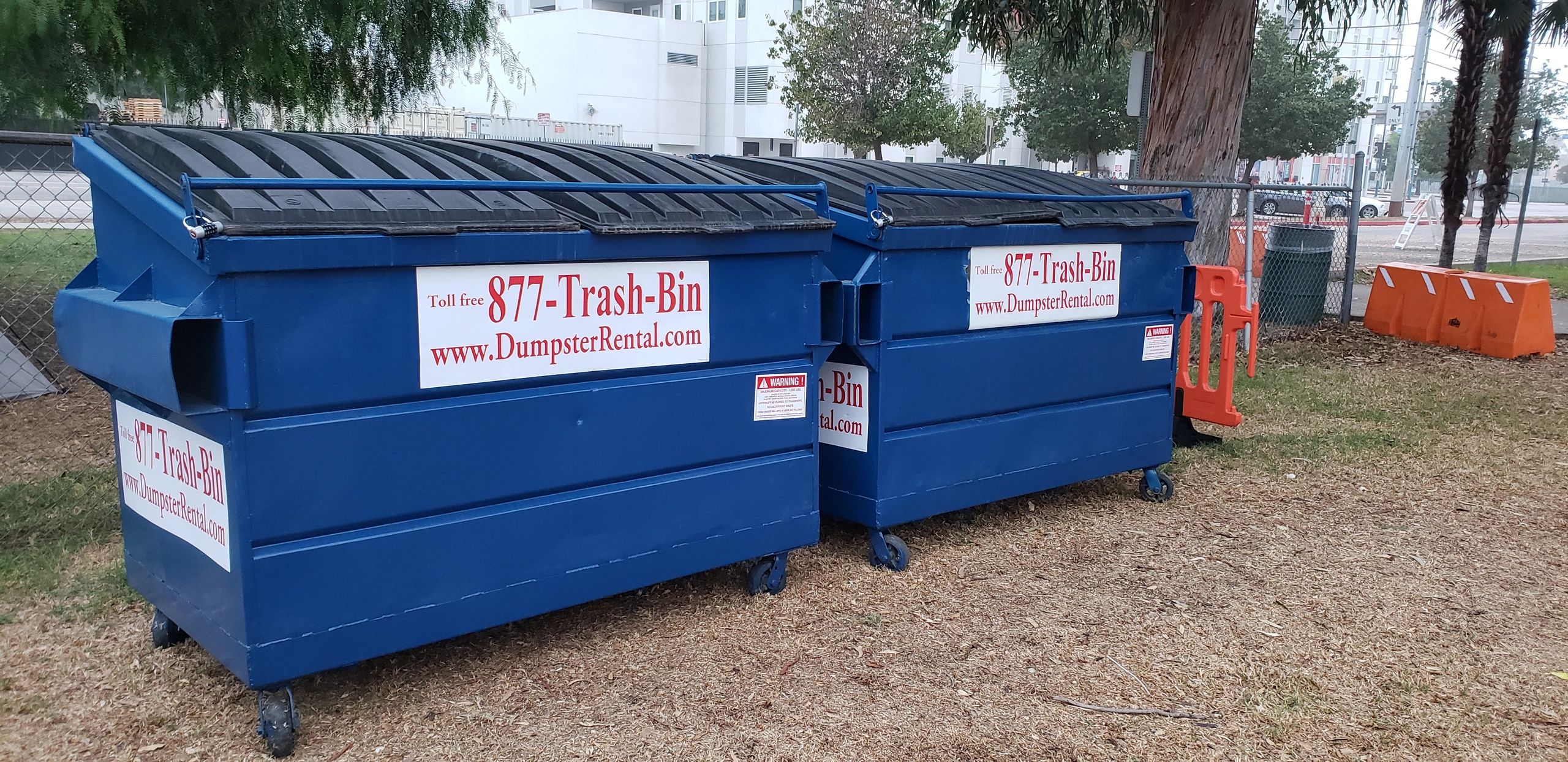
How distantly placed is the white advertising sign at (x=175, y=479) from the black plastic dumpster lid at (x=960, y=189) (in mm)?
2554

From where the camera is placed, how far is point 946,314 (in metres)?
4.78

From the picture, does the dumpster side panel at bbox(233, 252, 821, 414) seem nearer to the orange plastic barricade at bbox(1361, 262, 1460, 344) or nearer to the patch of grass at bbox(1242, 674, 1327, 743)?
the patch of grass at bbox(1242, 674, 1327, 743)

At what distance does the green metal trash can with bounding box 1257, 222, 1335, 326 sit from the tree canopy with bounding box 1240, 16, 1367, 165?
2611 cm

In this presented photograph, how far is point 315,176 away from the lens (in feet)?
10.9

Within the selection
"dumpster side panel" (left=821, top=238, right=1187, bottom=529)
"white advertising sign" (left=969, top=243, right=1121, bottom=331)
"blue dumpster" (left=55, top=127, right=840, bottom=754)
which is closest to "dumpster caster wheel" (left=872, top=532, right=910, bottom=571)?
"dumpster side panel" (left=821, top=238, right=1187, bottom=529)

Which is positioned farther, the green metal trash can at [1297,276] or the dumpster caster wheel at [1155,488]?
the green metal trash can at [1297,276]

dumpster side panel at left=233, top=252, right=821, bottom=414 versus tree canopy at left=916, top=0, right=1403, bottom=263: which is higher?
tree canopy at left=916, top=0, right=1403, bottom=263

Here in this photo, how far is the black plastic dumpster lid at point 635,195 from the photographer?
12.1 feet

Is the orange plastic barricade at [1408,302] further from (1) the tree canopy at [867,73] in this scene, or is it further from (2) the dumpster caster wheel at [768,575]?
(1) the tree canopy at [867,73]

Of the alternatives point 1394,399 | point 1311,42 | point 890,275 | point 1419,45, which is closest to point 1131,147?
point 1419,45

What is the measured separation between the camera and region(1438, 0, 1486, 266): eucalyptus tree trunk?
1412 centimetres

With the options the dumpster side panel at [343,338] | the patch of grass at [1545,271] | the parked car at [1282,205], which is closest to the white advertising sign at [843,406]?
the dumpster side panel at [343,338]

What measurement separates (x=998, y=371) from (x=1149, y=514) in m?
1.43

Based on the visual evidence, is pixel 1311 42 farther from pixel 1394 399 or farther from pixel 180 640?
pixel 180 640
